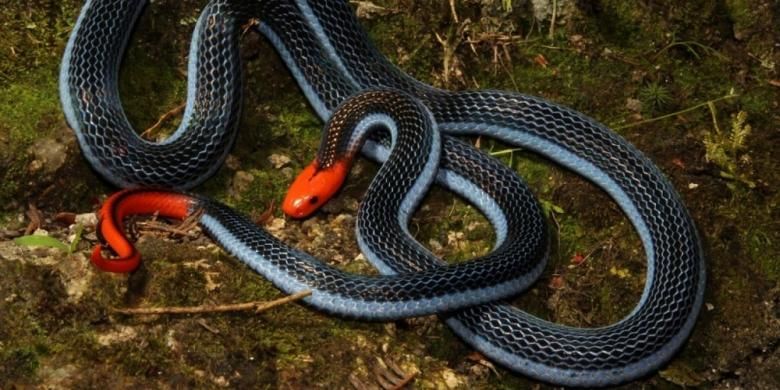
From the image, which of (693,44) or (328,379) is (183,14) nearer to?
(328,379)

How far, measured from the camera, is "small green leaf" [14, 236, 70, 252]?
6.44 metres

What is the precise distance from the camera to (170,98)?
8.43m

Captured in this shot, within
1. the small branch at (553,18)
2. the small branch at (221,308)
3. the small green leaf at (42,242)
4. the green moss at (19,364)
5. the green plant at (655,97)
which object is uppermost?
the small branch at (553,18)

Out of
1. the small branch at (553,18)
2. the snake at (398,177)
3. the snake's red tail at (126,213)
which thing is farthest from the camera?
the small branch at (553,18)

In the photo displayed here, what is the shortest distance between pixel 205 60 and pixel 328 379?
349cm

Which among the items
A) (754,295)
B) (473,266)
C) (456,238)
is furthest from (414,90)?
(754,295)

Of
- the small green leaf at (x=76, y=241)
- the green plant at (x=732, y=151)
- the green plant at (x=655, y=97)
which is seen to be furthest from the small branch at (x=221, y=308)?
the green plant at (x=655, y=97)

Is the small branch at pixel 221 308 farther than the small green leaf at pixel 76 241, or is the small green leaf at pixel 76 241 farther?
the small green leaf at pixel 76 241

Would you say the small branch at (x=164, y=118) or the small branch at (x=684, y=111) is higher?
the small branch at (x=164, y=118)

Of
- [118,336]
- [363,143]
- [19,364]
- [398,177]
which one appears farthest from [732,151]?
[19,364]

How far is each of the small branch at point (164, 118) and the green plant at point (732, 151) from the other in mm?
5135

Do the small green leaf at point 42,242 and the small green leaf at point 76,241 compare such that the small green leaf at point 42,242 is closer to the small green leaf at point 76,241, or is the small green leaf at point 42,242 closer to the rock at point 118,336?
the small green leaf at point 76,241

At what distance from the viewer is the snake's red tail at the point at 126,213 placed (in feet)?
20.5

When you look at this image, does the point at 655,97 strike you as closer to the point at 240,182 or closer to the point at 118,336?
the point at 240,182
